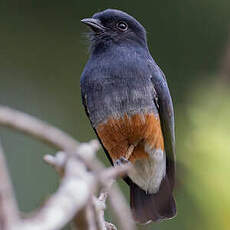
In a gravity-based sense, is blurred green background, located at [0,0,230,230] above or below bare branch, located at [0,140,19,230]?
below

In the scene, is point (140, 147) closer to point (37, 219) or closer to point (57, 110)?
point (57, 110)

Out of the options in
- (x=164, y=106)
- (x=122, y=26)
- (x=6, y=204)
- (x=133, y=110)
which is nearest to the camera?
(x=6, y=204)

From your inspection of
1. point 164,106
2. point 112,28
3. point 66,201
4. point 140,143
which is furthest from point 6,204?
point 112,28

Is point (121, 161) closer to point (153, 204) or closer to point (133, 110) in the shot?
point (133, 110)

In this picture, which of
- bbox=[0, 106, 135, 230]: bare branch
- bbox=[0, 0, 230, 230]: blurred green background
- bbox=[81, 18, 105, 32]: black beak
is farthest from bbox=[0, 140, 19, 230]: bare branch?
bbox=[0, 0, 230, 230]: blurred green background

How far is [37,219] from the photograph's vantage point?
96 cm

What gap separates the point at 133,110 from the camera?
366 cm

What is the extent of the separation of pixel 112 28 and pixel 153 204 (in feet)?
4.22

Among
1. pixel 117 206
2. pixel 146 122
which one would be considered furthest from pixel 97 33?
pixel 117 206

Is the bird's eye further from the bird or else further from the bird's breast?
the bird's breast

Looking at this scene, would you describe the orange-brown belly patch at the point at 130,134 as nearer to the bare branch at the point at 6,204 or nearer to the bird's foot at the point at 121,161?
the bird's foot at the point at 121,161

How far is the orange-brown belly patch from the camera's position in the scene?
367 cm

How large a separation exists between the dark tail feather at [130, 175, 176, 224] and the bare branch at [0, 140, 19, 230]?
9.47 feet

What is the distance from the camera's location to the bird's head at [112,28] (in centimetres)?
409
